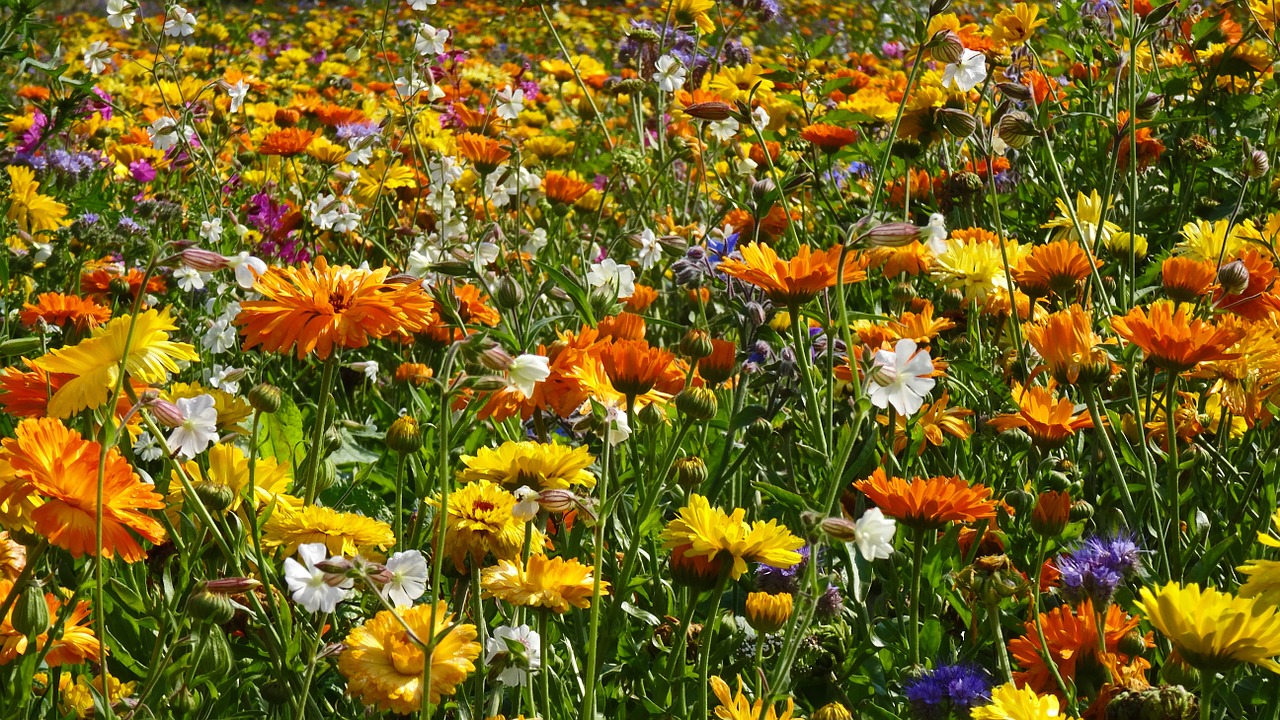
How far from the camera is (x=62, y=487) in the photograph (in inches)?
44.3

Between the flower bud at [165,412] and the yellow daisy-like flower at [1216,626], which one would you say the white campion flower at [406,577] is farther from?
Result: the yellow daisy-like flower at [1216,626]

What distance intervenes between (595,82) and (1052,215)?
2050mm

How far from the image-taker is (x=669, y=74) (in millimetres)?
2727

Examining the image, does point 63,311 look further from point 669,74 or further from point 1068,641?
point 1068,641

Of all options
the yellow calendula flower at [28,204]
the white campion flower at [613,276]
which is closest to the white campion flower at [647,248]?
the white campion flower at [613,276]

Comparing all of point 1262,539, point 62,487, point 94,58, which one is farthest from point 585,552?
point 94,58

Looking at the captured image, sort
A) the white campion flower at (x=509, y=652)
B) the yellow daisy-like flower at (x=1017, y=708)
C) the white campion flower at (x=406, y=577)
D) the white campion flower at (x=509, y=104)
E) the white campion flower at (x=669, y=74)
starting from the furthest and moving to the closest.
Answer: the white campion flower at (x=509, y=104), the white campion flower at (x=669, y=74), the white campion flower at (x=509, y=652), the white campion flower at (x=406, y=577), the yellow daisy-like flower at (x=1017, y=708)

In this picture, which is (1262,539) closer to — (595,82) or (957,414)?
(957,414)

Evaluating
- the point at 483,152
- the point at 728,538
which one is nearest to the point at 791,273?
the point at 728,538

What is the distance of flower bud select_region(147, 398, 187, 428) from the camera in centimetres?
111

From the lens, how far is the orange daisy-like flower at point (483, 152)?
273 centimetres

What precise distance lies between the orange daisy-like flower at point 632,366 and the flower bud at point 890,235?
12.9 inches

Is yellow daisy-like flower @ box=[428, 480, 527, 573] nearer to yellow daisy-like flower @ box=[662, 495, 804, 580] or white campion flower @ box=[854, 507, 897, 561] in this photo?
yellow daisy-like flower @ box=[662, 495, 804, 580]

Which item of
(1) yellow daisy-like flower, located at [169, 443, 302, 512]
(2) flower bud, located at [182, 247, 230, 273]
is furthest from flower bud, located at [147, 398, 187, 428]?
(1) yellow daisy-like flower, located at [169, 443, 302, 512]
